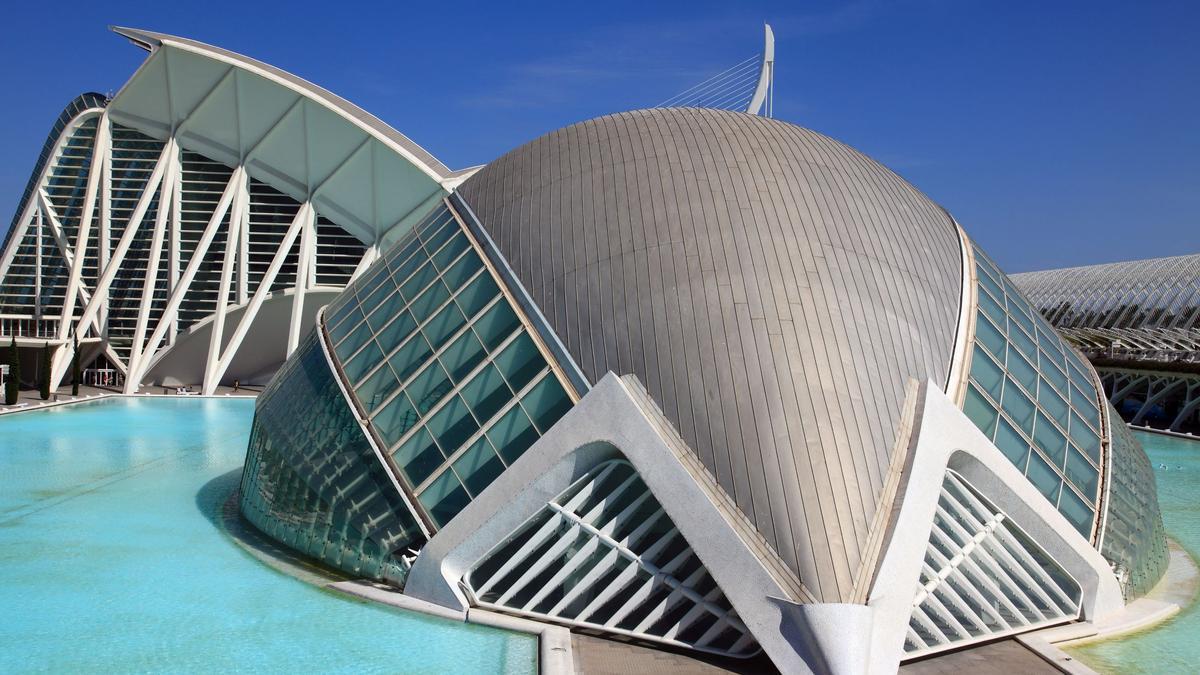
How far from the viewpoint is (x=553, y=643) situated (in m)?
11.8

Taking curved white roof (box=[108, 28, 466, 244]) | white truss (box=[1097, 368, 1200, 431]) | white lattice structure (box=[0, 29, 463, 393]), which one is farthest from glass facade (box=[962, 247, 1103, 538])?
white lattice structure (box=[0, 29, 463, 393])

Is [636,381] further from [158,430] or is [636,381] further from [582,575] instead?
A: [158,430]

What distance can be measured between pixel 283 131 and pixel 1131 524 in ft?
139

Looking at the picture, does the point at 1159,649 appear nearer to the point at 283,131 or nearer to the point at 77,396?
the point at 77,396

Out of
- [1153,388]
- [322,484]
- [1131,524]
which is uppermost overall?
[1153,388]

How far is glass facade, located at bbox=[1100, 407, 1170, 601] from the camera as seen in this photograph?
46.4 ft

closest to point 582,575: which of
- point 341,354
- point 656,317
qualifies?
point 656,317

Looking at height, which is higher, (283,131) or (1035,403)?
(283,131)

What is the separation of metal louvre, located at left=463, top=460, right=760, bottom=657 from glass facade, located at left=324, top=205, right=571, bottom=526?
3.73 ft

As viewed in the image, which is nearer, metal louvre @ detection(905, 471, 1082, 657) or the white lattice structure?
metal louvre @ detection(905, 471, 1082, 657)

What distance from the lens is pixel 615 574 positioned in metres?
12.8

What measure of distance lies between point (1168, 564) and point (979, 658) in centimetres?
710

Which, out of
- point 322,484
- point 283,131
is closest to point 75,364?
point 283,131

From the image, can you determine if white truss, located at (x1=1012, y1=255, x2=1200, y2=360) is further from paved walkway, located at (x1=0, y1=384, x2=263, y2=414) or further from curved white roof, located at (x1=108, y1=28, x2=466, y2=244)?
paved walkway, located at (x1=0, y1=384, x2=263, y2=414)
